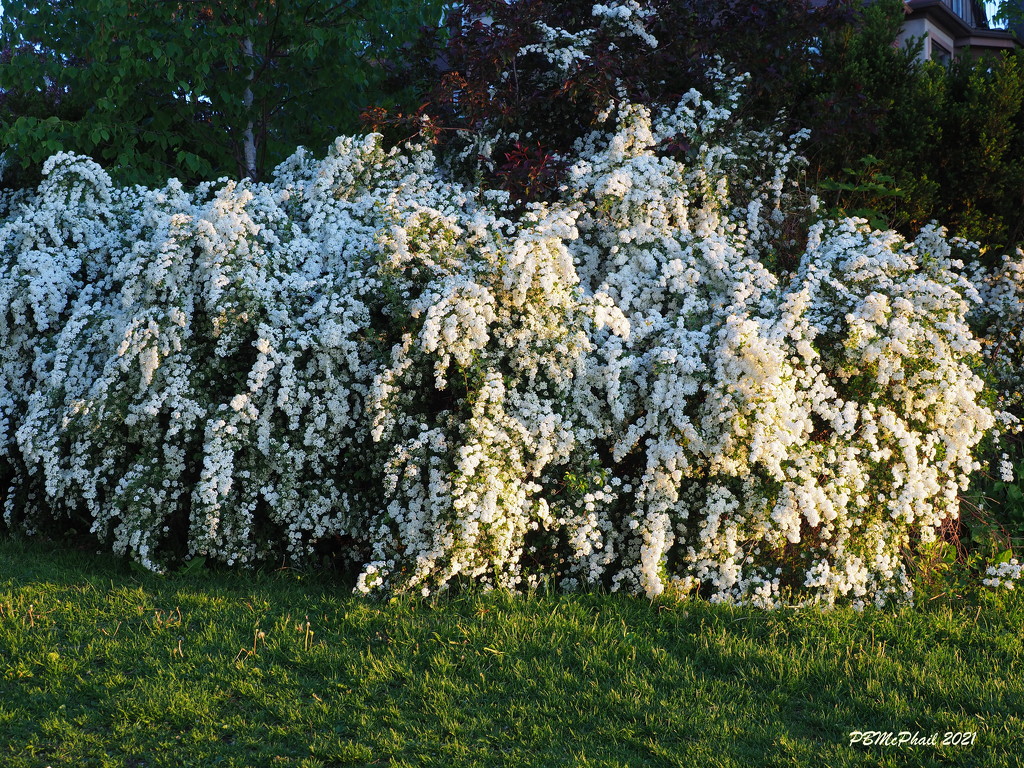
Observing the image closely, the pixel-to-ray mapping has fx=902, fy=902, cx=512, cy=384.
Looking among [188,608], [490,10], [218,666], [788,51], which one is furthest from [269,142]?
[218,666]

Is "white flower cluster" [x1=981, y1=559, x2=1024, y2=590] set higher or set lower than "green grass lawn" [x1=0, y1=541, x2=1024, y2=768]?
higher

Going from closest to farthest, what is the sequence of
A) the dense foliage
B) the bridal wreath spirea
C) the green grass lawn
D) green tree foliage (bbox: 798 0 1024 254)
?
the green grass lawn, the bridal wreath spirea, the dense foliage, green tree foliage (bbox: 798 0 1024 254)

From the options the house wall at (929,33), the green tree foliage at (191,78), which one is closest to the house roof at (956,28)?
the house wall at (929,33)

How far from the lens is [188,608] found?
456cm

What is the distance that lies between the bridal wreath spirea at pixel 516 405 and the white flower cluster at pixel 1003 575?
0.41m

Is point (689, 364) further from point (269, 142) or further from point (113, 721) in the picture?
point (269, 142)

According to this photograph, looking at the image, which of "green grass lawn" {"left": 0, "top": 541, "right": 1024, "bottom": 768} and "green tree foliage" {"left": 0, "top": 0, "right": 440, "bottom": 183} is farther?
"green tree foliage" {"left": 0, "top": 0, "right": 440, "bottom": 183}

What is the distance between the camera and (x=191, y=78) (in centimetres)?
809

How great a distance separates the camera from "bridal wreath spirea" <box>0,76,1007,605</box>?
15.0ft

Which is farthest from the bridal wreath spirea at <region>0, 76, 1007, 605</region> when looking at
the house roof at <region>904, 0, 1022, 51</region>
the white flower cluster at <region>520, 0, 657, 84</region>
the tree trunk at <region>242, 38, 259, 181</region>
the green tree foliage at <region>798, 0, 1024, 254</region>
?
the house roof at <region>904, 0, 1022, 51</region>

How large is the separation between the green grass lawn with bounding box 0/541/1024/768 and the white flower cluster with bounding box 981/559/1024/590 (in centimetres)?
16

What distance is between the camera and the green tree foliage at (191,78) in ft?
24.9

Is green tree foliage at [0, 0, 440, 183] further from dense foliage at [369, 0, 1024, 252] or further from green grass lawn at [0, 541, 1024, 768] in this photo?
green grass lawn at [0, 541, 1024, 768]

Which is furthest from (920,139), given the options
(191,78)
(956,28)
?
(956,28)
